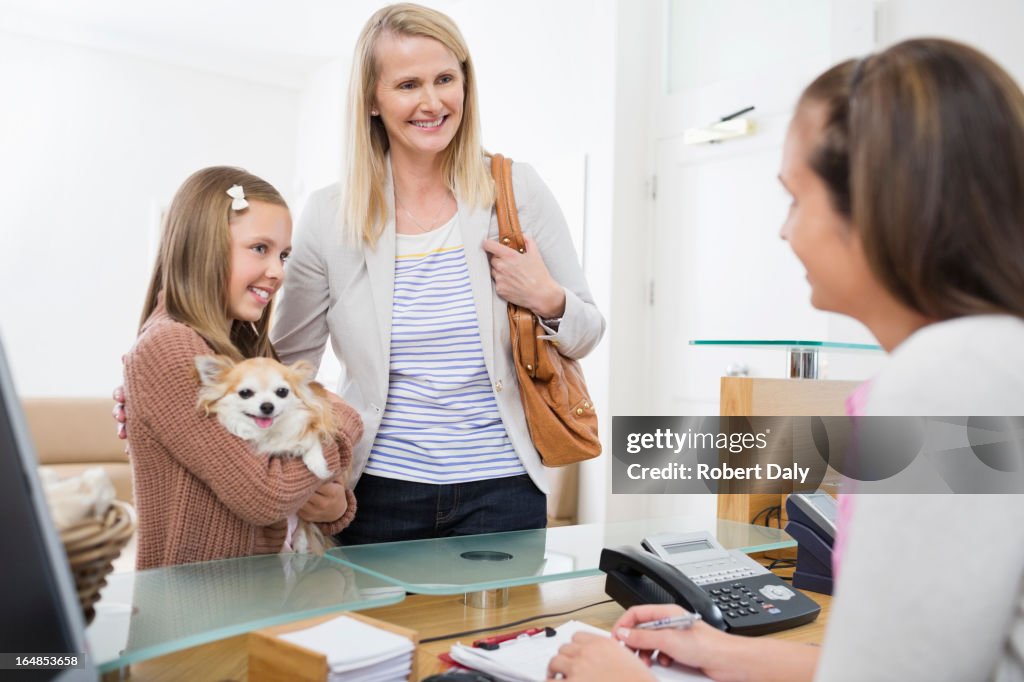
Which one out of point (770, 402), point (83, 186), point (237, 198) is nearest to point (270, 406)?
point (237, 198)

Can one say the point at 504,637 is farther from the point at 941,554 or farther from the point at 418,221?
the point at 418,221

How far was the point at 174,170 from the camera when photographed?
6.70 metres

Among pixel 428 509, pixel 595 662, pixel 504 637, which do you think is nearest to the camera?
pixel 595 662

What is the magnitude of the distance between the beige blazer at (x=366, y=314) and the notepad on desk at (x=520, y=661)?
61cm

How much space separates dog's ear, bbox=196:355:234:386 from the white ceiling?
470 centimetres

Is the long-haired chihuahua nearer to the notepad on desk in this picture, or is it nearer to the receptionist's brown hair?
the notepad on desk

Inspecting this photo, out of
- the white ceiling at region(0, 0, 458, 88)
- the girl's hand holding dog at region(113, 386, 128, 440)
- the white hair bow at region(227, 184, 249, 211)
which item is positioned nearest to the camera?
the girl's hand holding dog at region(113, 386, 128, 440)

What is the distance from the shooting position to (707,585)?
4.54ft

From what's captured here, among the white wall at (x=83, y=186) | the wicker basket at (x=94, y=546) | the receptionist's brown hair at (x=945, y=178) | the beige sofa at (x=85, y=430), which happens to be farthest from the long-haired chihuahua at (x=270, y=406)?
the white wall at (x=83, y=186)

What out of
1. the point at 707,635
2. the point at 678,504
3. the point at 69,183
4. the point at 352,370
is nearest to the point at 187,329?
the point at 352,370

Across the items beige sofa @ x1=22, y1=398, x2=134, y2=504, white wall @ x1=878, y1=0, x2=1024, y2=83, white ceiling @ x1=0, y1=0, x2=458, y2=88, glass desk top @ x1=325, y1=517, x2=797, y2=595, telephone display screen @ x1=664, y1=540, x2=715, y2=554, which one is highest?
white ceiling @ x1=0, y1=0, x2=458, y2=88

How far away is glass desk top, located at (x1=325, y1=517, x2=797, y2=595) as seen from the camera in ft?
4.18

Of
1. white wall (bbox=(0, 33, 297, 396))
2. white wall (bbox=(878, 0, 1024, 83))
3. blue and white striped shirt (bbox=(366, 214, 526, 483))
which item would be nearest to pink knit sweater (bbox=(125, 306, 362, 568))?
blue and white striped shirt (bbox=(366, 214, 526, 483))

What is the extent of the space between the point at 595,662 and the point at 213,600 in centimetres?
47
